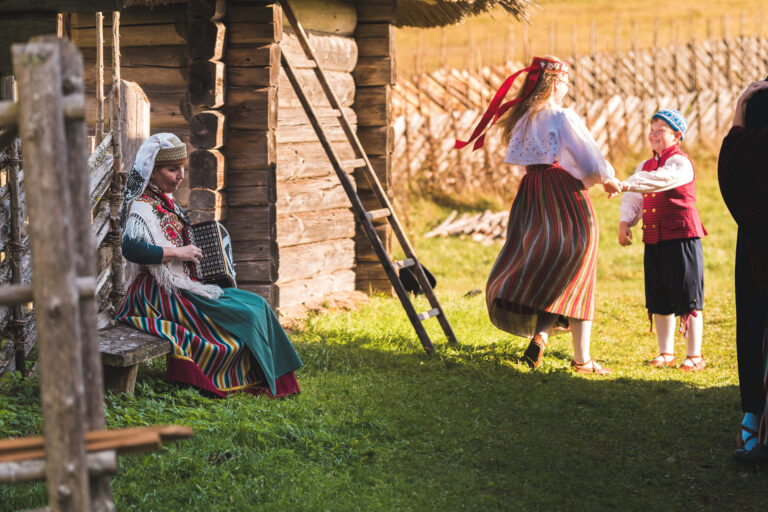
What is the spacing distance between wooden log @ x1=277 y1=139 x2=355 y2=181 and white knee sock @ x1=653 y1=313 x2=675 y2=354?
10.7 feet

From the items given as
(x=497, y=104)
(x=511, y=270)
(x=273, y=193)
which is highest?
(x=497, y=104)

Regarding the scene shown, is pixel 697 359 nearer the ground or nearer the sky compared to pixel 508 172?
nearer the ground

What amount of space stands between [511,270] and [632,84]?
35.1 ft

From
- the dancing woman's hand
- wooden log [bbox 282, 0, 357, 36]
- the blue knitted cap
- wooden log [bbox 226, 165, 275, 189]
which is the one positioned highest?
wooden log [bbox 282, 0, 357, 36]

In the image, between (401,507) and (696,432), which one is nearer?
(401,507)

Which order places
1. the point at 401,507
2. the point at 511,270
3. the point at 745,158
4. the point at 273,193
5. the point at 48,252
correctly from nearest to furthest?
the point at 48,252, the point at 401,507, the point at 745,158, the point at 511,270, the point at 273,193

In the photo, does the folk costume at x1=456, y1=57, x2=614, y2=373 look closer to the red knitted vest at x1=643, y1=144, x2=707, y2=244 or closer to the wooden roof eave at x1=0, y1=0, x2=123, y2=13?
the red knitted vest at x1=643, y1=144, x2=707, y2=244

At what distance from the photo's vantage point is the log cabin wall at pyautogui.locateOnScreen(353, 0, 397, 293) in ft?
27.8

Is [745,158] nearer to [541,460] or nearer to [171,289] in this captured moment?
[541,460]

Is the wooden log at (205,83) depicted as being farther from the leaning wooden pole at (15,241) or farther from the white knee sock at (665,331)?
the white knee sock at (665,331)

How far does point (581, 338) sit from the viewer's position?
20.1 ft

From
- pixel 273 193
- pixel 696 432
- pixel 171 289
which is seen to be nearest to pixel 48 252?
pixel 171 289

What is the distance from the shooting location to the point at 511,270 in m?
6.18

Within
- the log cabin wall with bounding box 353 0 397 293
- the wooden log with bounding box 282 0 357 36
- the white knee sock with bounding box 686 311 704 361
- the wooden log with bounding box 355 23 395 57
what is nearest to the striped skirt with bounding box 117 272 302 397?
the white knee sock with bounding box 686 311 704 361
